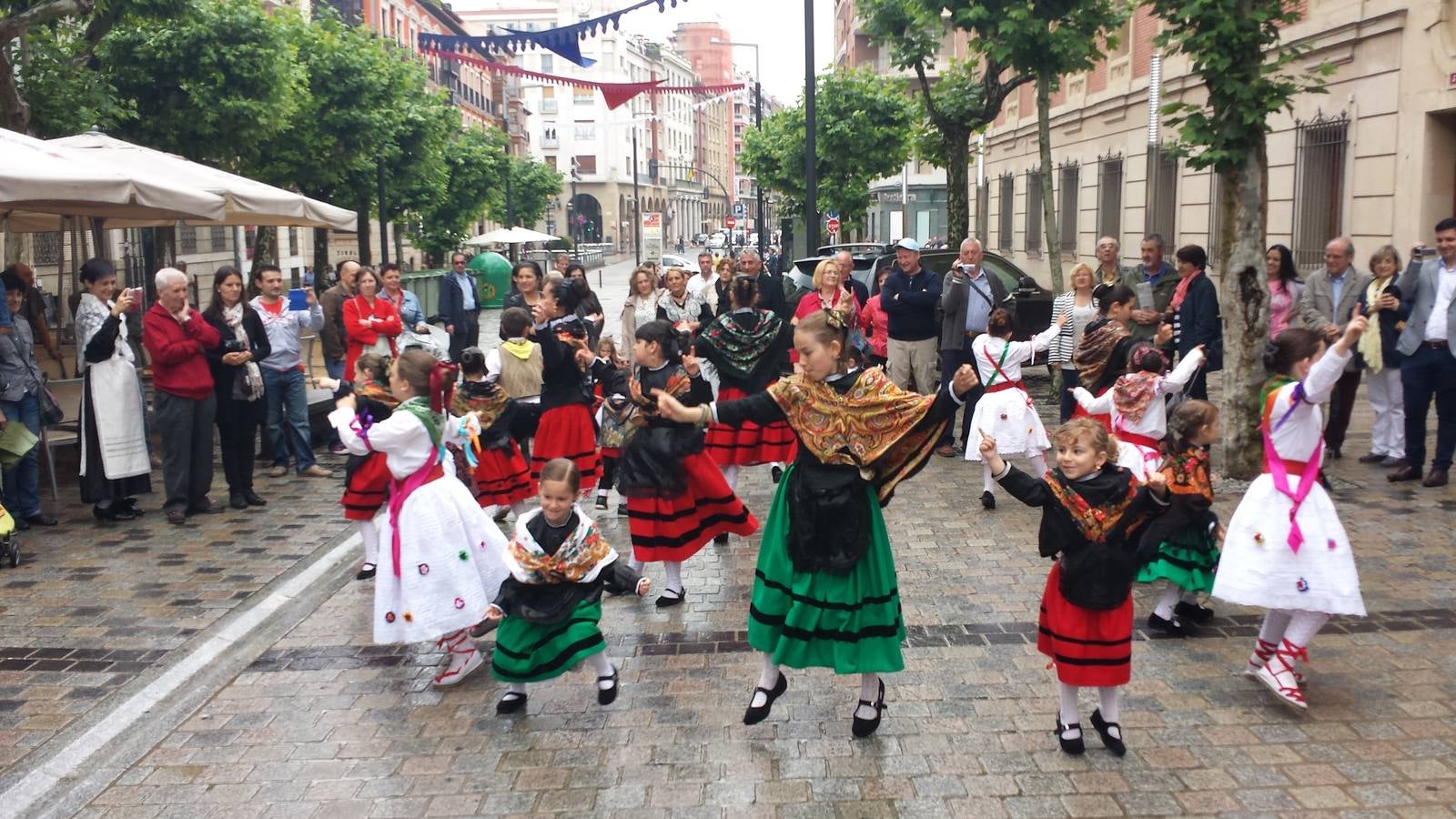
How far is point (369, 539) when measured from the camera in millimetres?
7355

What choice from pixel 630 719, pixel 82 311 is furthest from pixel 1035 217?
pixel 630 719

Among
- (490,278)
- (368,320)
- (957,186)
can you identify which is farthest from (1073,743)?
(490,278)

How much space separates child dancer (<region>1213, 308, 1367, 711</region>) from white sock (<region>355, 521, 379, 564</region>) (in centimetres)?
466

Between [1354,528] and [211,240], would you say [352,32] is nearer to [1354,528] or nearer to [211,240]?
[211,240]

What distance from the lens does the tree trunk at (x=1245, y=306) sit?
9258 millimetres

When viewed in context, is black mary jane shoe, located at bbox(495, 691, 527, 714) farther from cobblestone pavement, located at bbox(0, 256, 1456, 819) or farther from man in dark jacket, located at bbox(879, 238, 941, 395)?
man in dark jacket, located at bbox(879, 238, 941, 395)

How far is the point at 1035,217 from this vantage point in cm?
3028

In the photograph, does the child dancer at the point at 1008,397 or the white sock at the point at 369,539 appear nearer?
the white sock at the point at 369,539

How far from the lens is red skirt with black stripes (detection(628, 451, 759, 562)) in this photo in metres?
6.77

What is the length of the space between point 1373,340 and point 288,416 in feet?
30.0

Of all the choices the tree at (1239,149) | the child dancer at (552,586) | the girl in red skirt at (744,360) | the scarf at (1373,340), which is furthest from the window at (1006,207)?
the child dancer at (552,586)

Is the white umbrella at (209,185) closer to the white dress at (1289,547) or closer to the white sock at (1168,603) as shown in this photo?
the white sock at (1168,603)

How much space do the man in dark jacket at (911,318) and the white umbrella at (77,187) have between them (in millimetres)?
6028

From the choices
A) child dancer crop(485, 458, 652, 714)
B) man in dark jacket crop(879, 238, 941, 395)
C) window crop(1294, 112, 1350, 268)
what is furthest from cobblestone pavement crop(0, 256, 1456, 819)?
window crop(1294, 112, 1350, 268)
